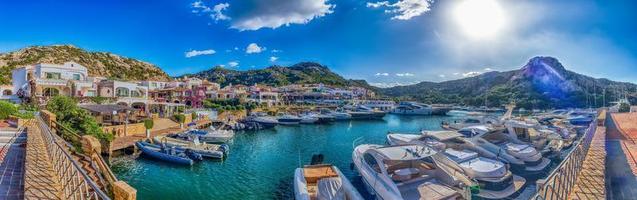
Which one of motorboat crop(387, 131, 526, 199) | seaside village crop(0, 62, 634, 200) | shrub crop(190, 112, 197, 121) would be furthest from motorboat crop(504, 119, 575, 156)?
shrub crop(190, 112, 197, 121)

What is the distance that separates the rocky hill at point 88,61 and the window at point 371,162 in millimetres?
66505

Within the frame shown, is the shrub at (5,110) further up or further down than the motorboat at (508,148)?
further up

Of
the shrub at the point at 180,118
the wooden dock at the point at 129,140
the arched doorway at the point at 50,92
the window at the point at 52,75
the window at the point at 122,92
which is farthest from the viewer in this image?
the window at the point at 122,92

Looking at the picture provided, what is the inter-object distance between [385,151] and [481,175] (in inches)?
194

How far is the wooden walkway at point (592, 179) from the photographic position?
6.41 meters

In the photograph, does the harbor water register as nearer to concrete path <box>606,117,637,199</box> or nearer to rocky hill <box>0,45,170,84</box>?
concrete path <box>606,117,637,199</box>

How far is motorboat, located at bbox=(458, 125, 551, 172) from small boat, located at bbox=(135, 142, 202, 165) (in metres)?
19.0

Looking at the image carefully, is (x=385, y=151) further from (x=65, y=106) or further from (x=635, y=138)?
(x=65, y=106)

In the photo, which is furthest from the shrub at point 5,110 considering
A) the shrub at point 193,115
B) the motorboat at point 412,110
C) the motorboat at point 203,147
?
the motorboat at point 412,110

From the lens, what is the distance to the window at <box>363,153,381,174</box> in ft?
47.7

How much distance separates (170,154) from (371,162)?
49.3 ft

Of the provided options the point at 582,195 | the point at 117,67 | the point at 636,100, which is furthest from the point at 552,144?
the point at 117,67

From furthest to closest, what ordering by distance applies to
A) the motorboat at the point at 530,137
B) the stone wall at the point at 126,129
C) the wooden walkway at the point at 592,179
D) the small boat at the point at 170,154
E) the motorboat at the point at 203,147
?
the stone wall at the point at 126,129 < the motorboat at the point at 203,147 < the motorboat at the point at 530,137 < the small boat at the point at 170,154 < the wooden walkway at the point at 592,179

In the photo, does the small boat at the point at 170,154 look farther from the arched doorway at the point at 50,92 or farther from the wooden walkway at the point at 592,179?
the arched doorway at the point at 50,92
